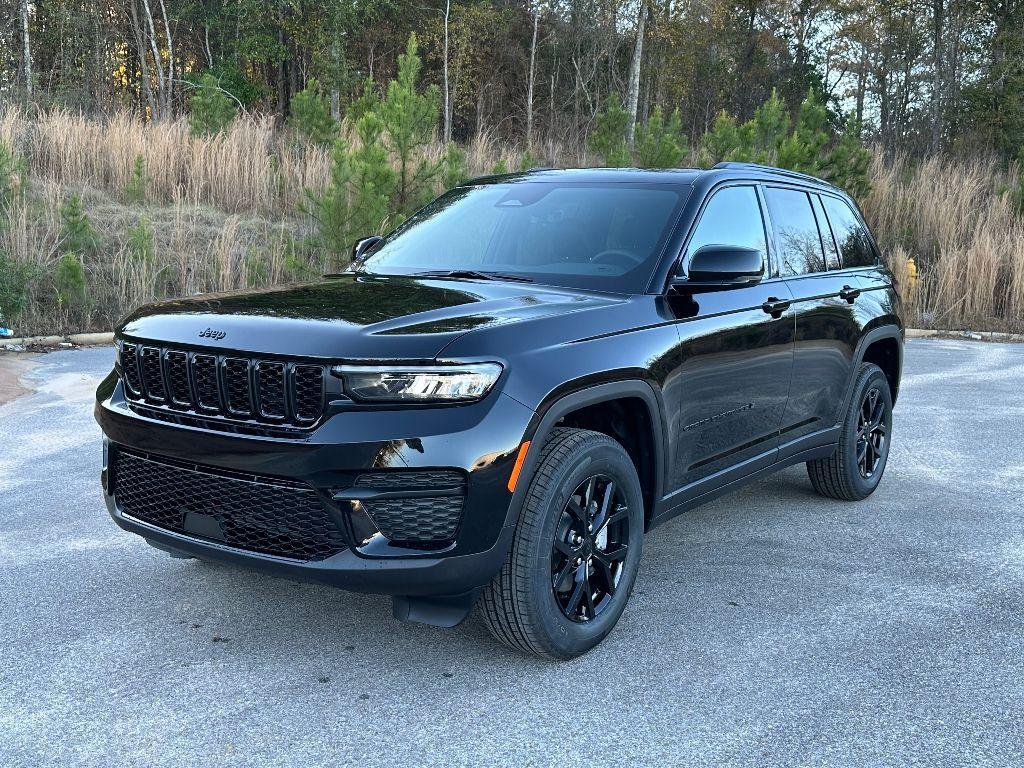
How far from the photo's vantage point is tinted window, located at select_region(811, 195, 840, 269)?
5.35 m

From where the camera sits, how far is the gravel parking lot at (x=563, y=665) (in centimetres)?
295

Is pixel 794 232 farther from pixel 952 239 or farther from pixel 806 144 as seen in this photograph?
pixel 952 239

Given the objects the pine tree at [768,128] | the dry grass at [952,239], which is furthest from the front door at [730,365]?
the pine tree at [768,128]

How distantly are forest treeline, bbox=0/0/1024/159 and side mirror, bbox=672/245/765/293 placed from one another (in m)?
18.5

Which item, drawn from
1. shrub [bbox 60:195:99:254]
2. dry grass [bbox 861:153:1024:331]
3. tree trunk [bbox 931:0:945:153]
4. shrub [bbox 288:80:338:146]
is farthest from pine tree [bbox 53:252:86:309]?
tree trunk [bbox 931:0:945:153]

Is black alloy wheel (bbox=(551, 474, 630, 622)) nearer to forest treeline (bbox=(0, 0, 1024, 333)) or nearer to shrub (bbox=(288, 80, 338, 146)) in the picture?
forest treeline (bbox=(0, 0, 1024, 333))

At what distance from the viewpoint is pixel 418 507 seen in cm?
301

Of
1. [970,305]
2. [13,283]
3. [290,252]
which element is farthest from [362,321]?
[970,305]

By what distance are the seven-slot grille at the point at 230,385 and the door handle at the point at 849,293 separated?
10.7 feet

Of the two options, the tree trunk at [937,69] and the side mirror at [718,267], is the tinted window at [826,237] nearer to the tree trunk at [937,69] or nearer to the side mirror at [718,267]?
the side mirror at [718,267]

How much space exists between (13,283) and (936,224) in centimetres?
1426

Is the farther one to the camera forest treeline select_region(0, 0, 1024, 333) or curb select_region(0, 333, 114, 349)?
forest treeline select_region(0, 0, 1024, 333)

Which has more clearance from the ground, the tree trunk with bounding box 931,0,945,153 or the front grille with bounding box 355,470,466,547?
the tree trunk with bounding box 931,0,945,153

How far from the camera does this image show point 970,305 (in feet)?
50.1
